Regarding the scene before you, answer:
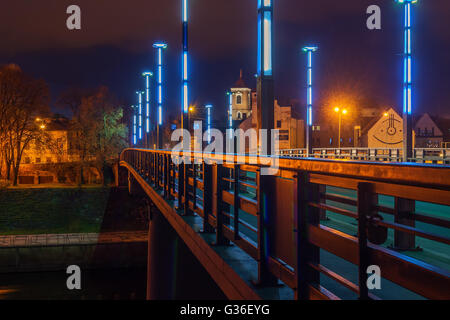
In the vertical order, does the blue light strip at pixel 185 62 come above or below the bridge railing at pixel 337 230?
above

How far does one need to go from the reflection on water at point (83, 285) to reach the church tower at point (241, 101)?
94828 millimetres

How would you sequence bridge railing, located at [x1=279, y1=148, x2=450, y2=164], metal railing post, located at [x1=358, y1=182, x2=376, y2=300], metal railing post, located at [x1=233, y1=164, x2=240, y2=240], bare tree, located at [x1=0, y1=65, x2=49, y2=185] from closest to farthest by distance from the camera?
metal railing post, located at [x1=358, y1=182, x2=376, y2=300] → metal railing post, located at [x1=233, y1=164, x2=240, y2=240] → bridge railing, located at [x1=279, y1=148, x2=450, y2=164] → bare tree, located at [x1=0, y1=65, x2=49, y2=185]

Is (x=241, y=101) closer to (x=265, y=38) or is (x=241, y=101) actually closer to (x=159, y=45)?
(x=159, y=45)

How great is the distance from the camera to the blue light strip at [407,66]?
18.1 meters

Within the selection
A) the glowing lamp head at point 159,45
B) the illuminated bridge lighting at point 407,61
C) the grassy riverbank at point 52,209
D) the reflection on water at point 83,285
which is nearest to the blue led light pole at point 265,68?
the illuminated bridge lighting at point 407,61

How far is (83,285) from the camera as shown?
1297 inches

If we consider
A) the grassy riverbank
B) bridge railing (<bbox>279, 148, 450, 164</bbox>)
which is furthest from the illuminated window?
bridge railing (<bbox>279, 148, 450, 164</bbox>)

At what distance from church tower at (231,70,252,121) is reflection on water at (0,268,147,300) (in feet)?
311

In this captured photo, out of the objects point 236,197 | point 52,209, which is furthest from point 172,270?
point 52,209

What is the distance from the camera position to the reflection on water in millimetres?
30297

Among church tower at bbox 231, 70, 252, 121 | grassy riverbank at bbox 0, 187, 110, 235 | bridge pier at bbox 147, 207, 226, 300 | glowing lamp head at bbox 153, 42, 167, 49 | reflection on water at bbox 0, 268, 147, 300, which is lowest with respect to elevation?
reflection on water at bbox 0, 268, 147, 300

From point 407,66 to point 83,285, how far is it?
2497 cm

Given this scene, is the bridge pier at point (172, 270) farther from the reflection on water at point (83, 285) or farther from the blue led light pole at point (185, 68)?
the reflection on water at point (83, 285)

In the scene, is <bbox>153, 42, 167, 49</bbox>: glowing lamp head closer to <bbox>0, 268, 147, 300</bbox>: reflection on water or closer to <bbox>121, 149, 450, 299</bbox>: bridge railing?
<bbox>0, 268, 147, 300</bbox>: reflection on water
